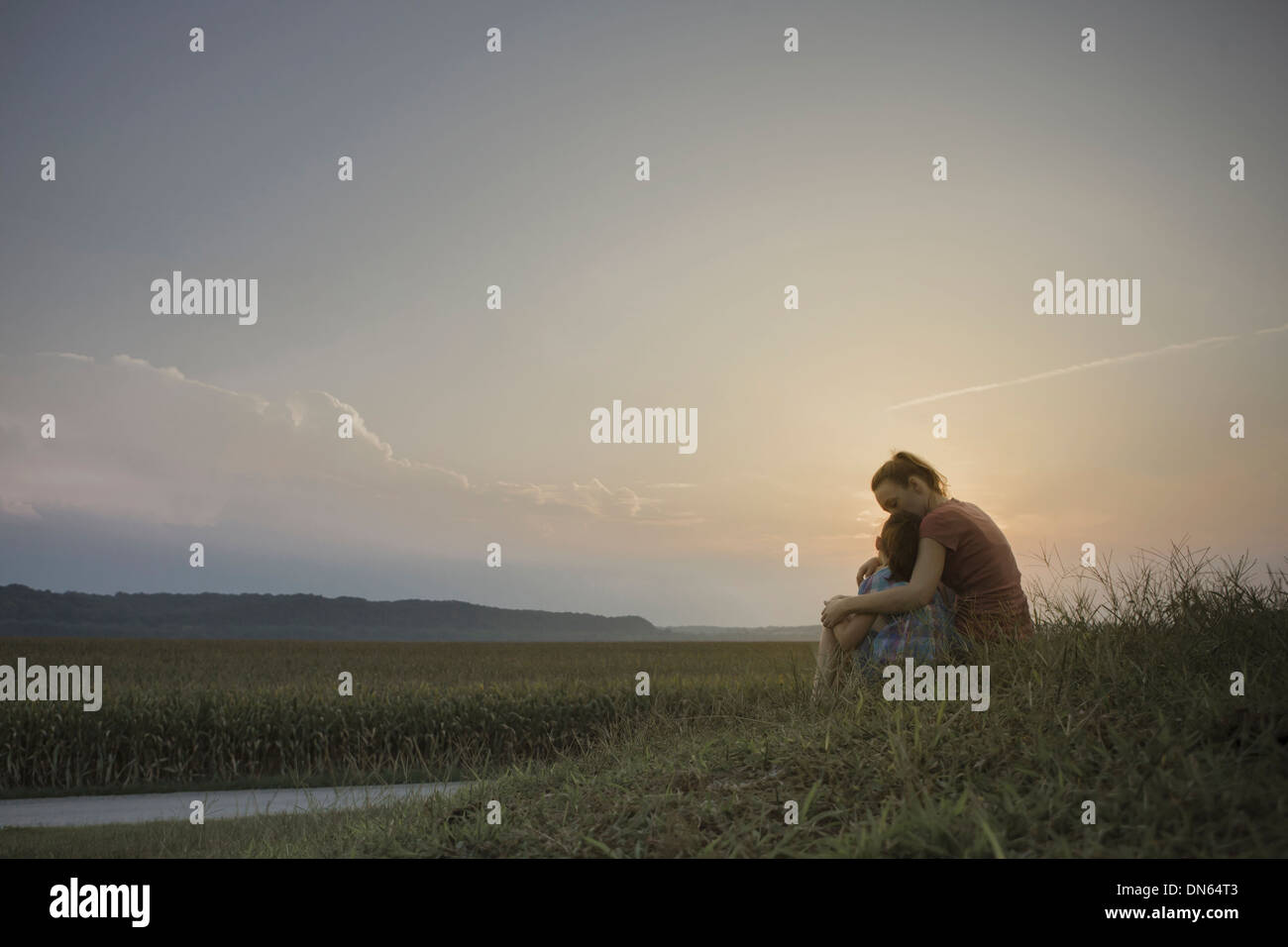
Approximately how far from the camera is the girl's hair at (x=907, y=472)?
20.0 ft

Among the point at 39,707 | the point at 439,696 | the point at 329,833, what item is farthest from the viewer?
the point at 439,696

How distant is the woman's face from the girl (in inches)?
2.3

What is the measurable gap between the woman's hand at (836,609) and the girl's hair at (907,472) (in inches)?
37.3

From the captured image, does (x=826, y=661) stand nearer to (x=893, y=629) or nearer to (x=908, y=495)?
(x=893, y=629)

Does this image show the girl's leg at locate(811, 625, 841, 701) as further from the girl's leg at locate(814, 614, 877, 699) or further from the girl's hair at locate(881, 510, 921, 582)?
the girl's hair at locate(881, 510, 921, 582)

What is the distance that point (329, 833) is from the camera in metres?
6.17

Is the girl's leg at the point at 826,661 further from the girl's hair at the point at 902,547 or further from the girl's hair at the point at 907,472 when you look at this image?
the girl's hair at the point at 907,472

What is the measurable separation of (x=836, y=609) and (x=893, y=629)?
439 millimetres

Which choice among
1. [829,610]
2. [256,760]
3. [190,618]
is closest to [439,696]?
[256,760]
